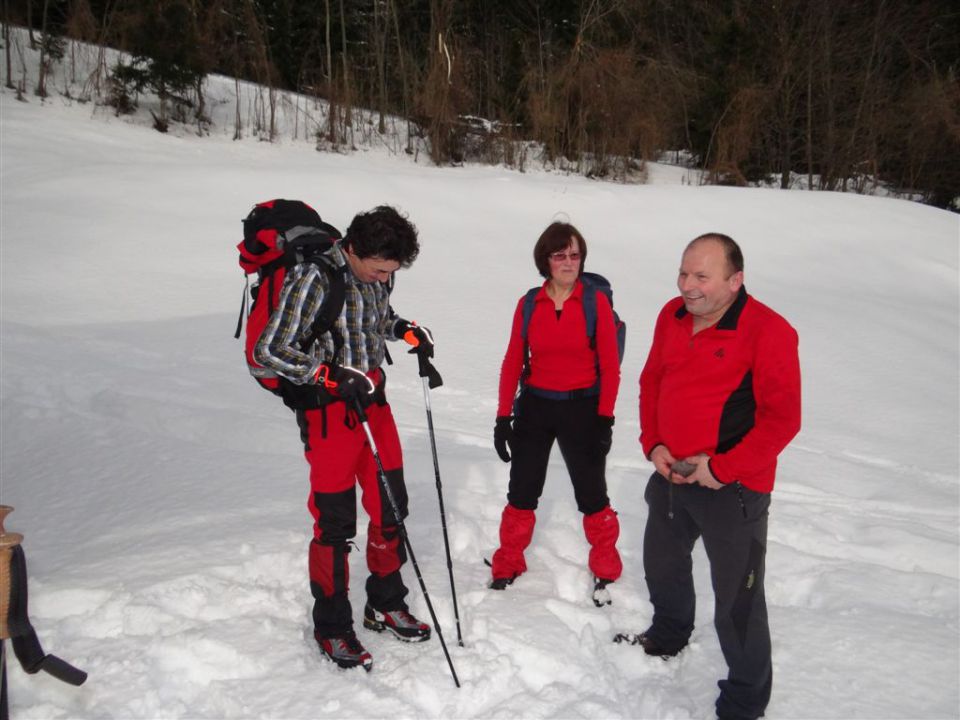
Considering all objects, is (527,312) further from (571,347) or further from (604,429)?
(604,429)

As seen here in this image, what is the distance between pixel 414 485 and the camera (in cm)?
430

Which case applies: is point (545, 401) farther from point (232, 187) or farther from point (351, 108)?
point (351, 108)

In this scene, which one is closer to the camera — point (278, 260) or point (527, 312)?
point (278, 260)

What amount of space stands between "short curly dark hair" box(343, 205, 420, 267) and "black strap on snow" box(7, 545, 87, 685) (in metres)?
1.40

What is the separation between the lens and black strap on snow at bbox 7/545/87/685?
2.02 metres

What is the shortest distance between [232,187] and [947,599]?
32.1 ft

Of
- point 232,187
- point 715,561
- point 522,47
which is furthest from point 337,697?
point 522,47

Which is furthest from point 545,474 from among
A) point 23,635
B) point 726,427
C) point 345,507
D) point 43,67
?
point 43,67

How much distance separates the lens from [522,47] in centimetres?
1825

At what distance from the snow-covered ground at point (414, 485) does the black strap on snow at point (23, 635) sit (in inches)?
11.5

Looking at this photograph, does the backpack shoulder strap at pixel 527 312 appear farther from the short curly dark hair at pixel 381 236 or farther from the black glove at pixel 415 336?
the short curly dark hair at pixel 381 236

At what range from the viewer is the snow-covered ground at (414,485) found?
2.67 metres

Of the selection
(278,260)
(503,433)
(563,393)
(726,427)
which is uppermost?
(278,260)

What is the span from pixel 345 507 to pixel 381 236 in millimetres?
1036
